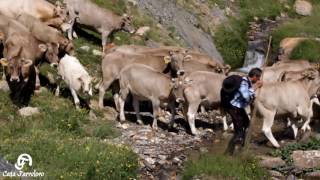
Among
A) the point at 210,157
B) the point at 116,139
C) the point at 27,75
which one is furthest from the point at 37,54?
the point at 210,157

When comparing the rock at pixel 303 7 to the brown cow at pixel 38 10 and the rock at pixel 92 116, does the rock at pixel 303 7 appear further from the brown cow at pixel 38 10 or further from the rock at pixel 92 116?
the rock at pixel 92 116

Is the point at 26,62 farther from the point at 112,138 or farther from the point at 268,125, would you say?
the point at 268,125

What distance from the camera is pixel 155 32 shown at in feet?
111

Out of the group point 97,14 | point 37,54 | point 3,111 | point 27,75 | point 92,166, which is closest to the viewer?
point 92,166

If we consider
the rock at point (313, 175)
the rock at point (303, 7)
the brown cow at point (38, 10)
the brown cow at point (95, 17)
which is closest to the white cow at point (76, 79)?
the brown cow at point (38, 10)

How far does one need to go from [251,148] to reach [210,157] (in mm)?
2660

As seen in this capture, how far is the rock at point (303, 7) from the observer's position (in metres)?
46.2

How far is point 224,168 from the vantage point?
57.8 feet

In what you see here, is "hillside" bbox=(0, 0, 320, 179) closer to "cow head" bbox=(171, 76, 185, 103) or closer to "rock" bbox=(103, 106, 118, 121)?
"rock" bbox=(103, 106, 118, 121)

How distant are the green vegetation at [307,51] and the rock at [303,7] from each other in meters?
12.2

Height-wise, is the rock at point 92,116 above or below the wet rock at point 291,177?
above

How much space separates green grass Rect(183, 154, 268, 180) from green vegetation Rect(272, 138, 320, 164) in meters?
1.20

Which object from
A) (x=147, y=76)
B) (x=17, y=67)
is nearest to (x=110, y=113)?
(x=147, y=76)

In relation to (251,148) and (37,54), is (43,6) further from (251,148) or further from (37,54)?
(251,148)
